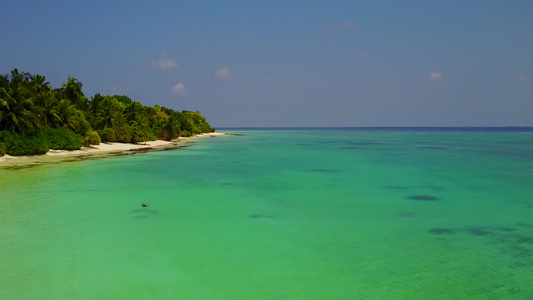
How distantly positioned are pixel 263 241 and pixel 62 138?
4157 centimetres

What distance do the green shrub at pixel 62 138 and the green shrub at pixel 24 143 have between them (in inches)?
73.1

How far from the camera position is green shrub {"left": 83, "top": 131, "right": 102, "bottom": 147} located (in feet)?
173

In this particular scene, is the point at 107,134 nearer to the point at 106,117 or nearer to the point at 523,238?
the point at 106,117

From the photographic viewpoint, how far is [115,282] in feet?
27.9

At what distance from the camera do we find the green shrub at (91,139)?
173 feet

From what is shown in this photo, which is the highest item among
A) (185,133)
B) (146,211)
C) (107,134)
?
(107,134)

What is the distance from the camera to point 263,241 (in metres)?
11.8

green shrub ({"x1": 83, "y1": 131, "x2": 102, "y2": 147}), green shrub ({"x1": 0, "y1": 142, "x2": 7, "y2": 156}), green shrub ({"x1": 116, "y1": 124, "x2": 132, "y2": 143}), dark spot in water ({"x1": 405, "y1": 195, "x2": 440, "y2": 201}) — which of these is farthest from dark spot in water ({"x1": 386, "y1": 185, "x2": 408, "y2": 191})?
green shrub ({"x1": 116, "y1": 124, "x2": 132, "y2": 143})

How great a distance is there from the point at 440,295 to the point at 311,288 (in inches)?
105

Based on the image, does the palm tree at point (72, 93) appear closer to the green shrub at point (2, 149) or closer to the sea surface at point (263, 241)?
the green shrub at point (2, 149)

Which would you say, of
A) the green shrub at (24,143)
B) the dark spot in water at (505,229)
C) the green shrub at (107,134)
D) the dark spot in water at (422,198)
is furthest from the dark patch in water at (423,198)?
the green shrub at (107,134)

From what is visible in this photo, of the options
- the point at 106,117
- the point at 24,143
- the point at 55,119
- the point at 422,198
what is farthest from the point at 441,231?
the point at 106,117

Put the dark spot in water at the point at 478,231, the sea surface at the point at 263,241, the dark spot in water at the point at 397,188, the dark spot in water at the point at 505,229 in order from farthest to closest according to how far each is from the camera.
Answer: the dark spot in water at the point at 397,188, the dark spot in water at the point at 505,229, the dark spot in water at the point at 478,231, the sea surface at the point at 263,241

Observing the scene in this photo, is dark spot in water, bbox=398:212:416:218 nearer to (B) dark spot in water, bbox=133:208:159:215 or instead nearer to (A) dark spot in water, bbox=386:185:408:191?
(A) dark spot in water, bbox=386:185:408:191
